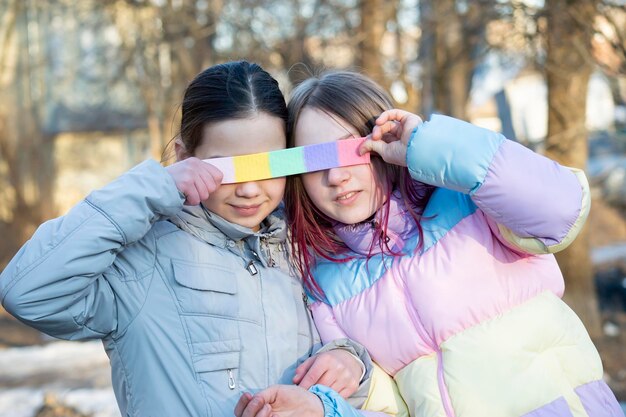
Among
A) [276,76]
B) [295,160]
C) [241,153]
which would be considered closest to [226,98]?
[241,153]

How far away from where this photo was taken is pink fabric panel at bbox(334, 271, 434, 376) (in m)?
2.01

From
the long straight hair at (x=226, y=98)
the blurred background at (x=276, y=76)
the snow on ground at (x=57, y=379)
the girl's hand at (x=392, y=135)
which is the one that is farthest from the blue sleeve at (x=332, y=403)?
the snow on ground at (x=57, y=379)

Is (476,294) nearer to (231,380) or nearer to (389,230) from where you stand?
(389,230)

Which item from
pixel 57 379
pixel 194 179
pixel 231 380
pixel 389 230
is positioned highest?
pixel 194 179

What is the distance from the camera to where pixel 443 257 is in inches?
79.4

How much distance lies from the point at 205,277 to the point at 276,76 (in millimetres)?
6995

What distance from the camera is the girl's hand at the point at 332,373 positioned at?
6.23 feet

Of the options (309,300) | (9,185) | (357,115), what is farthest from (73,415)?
(9,185)

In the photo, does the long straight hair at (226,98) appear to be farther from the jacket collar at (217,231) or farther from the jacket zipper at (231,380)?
the jacket zipper at (231,380)

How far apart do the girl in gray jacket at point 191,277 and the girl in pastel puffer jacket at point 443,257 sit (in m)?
0.14

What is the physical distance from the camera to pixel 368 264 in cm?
214

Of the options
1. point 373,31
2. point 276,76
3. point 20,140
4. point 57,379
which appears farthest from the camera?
point 20,140

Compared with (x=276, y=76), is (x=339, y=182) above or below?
below

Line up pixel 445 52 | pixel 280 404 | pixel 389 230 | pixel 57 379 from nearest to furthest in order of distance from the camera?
1. pixel 280 404
2. pixel 389 230
3. pixel 57 379
4. pixel 445 52
